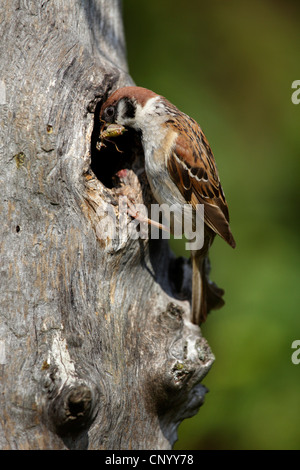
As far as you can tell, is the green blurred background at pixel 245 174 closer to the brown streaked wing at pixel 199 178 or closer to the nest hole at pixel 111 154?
the brown streaked wing at pixel 199 178

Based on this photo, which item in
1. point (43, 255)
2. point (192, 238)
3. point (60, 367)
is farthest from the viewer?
point (192, 238)

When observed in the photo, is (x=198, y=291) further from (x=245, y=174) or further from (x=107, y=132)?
(x=245, y=174)

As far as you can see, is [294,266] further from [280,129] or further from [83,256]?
[83,256]

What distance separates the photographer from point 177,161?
9.09ft

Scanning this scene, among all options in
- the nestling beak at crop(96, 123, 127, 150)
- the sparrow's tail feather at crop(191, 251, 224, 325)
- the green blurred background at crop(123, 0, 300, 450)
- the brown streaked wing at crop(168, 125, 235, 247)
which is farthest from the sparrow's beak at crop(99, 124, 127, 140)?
the green blurred background at crop(123, 0, 300, 450)

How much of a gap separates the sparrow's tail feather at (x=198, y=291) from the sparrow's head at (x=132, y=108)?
2.33 feet

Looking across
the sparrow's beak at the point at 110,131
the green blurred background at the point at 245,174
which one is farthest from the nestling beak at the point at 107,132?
the green blurred background at the point at 245,174

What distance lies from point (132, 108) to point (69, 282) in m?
0.90

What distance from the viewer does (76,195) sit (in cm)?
233

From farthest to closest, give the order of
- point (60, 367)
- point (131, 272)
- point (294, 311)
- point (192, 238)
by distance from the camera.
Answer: point (294, 311) < point (192, 238) < point (131, 272) < point (60, 367)

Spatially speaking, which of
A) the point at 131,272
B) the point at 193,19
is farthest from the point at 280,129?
the point at 131,272

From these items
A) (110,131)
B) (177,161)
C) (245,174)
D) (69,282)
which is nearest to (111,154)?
(110,131)

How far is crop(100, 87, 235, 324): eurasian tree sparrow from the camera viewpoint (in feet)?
8.90

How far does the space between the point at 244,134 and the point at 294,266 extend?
3.62 feet
